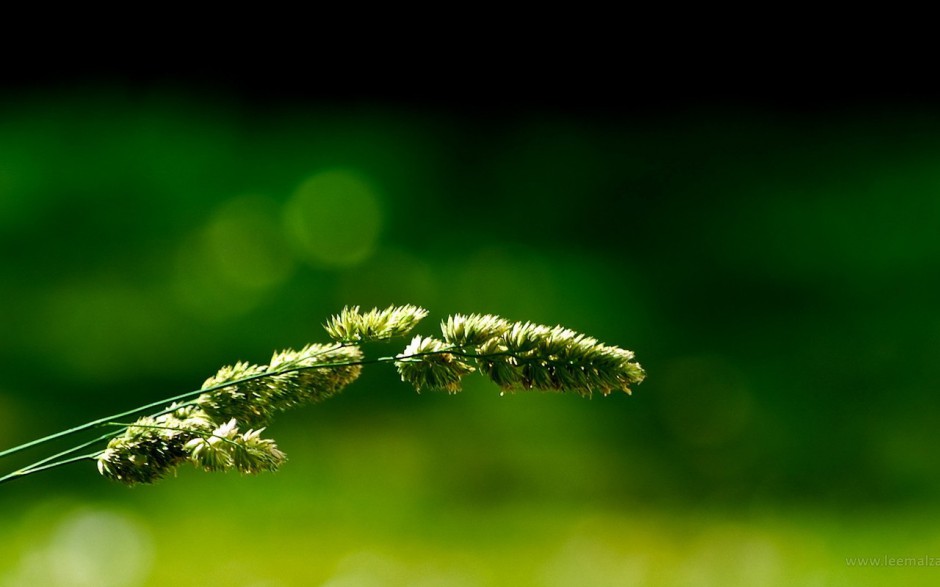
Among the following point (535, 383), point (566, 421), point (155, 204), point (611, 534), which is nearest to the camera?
point (535, 383)

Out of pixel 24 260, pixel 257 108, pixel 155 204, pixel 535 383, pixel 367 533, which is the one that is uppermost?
pixel 257 108

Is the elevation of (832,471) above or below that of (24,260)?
below

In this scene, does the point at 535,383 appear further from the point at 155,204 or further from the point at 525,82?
the point at 155,204

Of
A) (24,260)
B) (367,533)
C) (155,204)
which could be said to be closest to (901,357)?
(367,533)

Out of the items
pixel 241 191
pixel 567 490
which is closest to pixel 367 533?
pixel 567 490

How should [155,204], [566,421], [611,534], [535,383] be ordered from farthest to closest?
[155,204], [566,421], [611,534], [535,383]

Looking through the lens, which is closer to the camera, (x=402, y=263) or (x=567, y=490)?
(x=567, y=490)

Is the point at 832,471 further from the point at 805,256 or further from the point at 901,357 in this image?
the point at 805,256
